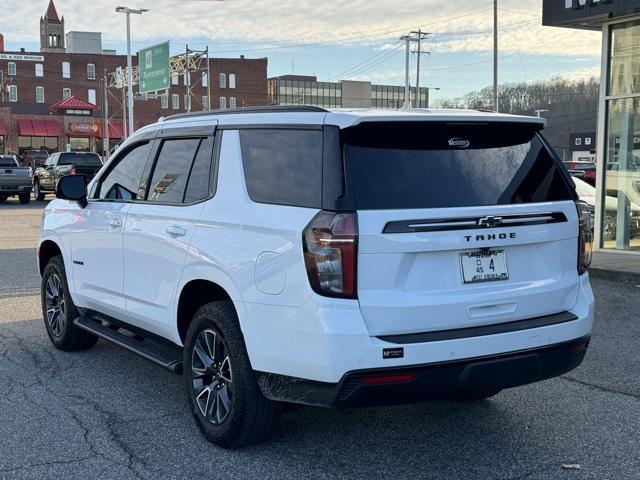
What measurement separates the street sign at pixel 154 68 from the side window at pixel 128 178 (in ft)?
102

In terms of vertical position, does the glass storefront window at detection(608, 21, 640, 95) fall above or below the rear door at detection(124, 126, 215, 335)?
above

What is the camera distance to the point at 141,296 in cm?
496

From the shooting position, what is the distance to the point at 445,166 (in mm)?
3816

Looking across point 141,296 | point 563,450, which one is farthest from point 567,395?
point 141,296

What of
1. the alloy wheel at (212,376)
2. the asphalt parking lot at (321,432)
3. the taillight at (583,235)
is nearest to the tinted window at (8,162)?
the asphalt parking lot at (321,432)

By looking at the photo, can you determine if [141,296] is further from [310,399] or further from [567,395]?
[567,395]

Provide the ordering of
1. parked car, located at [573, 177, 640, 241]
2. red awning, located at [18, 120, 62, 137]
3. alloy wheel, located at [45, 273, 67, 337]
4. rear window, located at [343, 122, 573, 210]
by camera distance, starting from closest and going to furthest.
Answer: rear window, located at [343, 122, 573, 210] < alloy wheel, located at [45, 273, 67, 337] < parked car, located at [573, 177, 640, 241] < red awning, located at [18, 120, 62, 137]

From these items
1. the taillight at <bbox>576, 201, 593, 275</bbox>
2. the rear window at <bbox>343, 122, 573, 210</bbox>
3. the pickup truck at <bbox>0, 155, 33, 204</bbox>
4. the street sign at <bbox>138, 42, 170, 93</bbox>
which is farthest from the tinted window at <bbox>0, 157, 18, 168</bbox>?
the taillight at <bbox>576, 201, 593, 275</bbox>

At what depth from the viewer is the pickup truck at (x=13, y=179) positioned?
89.7 feet

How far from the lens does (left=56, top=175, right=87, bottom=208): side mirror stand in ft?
19.1

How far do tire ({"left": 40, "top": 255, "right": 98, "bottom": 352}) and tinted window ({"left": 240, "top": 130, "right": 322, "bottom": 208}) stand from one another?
9.14 ft

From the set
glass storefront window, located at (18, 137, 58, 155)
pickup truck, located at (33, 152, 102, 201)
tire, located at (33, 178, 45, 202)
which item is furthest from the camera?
glass storefront window, located at (18, 137, 58, 155)

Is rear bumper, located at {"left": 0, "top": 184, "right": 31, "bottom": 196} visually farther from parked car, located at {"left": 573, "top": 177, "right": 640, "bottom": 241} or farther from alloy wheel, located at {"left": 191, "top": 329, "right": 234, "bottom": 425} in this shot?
alloy wheel, located at {"left": 191, "top": 329, "right": 234, "bottom": 425}

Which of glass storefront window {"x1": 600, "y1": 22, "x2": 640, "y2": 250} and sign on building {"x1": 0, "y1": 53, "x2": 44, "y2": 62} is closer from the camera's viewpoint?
glass storefront window {"x1": 600, "y1": 22, "x2": 640, "y2": 250}
